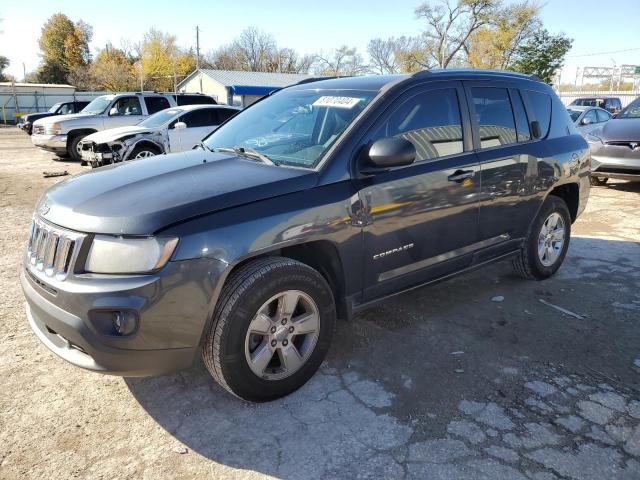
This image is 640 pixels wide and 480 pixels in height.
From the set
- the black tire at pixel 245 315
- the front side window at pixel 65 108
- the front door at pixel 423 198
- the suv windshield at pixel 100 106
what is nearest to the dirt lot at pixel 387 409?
the black tire at pixel 245 315

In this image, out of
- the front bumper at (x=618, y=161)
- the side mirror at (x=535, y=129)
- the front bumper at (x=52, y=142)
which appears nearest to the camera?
the side mirror at (x=535, y=129)

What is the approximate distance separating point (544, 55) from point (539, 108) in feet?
132

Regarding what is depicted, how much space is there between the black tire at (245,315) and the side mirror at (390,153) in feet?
2.45

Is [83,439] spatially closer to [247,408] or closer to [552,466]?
[247,408]

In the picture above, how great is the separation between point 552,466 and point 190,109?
1039 cm

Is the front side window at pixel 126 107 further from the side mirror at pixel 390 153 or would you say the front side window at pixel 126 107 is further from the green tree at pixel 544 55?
the green tree at pixel 544 55

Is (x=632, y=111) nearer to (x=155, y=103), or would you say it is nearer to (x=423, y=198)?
(x=423, y=198)

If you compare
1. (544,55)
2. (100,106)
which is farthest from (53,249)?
(544,55)

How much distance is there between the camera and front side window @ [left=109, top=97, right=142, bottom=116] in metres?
14.0

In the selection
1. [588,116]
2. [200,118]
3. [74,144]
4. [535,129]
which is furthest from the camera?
[74,144]

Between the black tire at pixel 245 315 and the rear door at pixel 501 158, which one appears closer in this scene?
the black tire at pixel 245 315

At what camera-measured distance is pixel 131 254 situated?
7.54 feet

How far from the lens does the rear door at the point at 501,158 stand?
375 centimetres

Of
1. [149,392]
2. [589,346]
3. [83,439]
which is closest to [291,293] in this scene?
[149,392]
